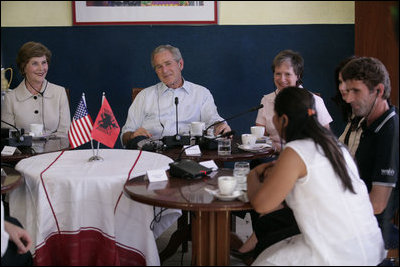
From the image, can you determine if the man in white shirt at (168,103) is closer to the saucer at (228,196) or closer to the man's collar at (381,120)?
the man's collar at (381,120)

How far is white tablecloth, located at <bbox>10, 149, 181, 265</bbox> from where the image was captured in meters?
2.21

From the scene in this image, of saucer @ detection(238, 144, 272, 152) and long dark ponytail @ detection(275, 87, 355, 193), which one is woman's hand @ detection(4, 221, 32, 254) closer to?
long dark ponytail @ detection(275, 87, 355, 193)

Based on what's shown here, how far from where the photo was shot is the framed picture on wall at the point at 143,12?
4.19 meters

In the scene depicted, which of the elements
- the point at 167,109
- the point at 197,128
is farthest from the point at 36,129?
the point at 197,128

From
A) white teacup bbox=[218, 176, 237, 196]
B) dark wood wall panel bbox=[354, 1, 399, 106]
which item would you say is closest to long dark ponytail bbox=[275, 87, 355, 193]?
white teacup bbox=[218, 176, 237, 196]

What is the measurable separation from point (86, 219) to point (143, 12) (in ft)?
7.82

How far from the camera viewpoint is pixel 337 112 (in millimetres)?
4398

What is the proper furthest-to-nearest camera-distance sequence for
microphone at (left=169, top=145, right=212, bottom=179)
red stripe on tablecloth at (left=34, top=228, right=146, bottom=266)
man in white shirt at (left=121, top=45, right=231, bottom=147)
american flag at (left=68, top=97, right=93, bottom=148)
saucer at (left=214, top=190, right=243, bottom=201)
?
man in white shirt at (left=121, top=45, right=231, bottom=147) < american flag at (left=68, top=97, right=93, bottom=148) < red stripe on tablecloth at (left=34, top=228, right=146, bottom=266) < microphone at (left=169, top=145, right=212, bottom=179) < saucer at (left=214, top=190, right=243, bottom=201)

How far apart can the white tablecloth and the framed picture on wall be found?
7.14ft

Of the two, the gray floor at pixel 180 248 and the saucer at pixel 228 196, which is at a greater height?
the saucer at pixel 228 196

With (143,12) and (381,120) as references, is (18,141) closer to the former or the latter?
(143,12)

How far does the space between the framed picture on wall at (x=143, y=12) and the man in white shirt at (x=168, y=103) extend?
0.76 metres

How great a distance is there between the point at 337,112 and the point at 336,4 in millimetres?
894

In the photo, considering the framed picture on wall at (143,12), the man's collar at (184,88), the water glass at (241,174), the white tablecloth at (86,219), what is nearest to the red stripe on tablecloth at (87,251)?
the white tablecloth at (86,219)
